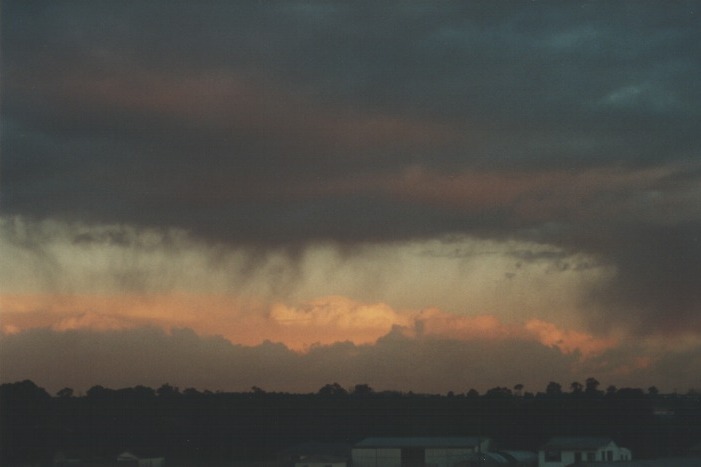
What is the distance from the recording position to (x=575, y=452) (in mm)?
43000

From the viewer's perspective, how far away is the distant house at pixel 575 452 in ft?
142

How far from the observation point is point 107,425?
1877 inches

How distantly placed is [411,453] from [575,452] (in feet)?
24.9

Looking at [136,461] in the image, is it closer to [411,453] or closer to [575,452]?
[411,453]

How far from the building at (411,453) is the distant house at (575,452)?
3.48m

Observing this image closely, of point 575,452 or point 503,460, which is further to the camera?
point 503,460

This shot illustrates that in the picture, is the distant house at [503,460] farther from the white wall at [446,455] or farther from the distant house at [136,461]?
the distant house at [136,461]

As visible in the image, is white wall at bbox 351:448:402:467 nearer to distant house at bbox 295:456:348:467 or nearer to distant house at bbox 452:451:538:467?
distant house at bbox 295:456:348:467

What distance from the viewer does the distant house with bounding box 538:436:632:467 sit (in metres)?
43.3

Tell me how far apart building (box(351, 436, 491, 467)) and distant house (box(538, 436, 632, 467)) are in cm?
348

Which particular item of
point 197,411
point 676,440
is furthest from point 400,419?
point 676,440

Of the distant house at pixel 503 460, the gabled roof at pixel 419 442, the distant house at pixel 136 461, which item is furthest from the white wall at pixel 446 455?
the distant house at pixel 136 461

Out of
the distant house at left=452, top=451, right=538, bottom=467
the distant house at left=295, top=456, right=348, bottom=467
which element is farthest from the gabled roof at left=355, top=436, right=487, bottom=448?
the distant house at left=295, top=456, right=348, bottom=467

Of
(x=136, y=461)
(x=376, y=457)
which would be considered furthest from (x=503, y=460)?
(x=136, y=461)
